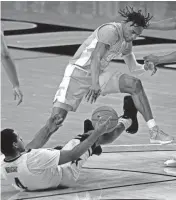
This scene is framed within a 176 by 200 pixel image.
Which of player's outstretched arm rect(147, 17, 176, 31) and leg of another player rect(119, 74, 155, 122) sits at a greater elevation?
player's outstretched arm rect(147, 17, 176, 31)

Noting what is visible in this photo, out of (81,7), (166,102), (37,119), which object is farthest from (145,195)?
(81,7)

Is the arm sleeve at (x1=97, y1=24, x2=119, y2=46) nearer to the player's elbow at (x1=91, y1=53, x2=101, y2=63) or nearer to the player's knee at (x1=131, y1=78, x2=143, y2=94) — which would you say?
the player's elbow at (x1=91, y1=53, x2=101, y2=63)

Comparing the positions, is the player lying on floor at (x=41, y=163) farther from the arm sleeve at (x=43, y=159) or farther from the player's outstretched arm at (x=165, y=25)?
the player's outstretched arm at (x=165, y=25)

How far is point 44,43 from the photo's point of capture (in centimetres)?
1833

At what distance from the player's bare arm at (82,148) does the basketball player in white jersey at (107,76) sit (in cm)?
122

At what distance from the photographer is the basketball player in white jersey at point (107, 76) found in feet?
32.4

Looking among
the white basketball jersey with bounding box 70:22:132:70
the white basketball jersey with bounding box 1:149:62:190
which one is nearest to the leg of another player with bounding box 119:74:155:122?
the white basketball jersey with bounding box 70:22:132:70

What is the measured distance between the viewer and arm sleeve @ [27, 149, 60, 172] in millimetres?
8664

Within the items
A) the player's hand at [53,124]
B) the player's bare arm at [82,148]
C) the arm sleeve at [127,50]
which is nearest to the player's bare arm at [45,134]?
the player's hand at [53,124]

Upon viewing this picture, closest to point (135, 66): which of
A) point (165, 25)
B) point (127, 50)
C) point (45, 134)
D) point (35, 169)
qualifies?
point (127, 50)

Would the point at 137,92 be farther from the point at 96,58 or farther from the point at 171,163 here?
the point at 171,163

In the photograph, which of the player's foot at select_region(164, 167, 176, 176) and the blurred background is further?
the blurred background

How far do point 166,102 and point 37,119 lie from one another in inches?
84.3

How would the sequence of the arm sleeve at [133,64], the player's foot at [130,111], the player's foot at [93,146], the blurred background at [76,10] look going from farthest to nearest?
1. the blurred background at [76,10]
2. the arm sleeve at [133,64]
3. the player's foot at [130,111]
4. the player's foot at [93,146]
